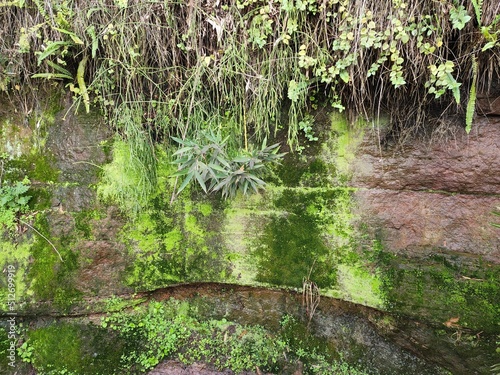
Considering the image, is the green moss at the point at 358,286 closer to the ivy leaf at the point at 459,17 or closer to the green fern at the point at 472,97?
the green fern at the point at 472,97

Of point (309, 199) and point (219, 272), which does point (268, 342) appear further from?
point (309, 199)

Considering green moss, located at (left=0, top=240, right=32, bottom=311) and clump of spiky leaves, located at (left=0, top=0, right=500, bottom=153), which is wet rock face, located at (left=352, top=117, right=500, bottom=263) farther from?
green moss, located at (left=0, top=240, right=32, bottom=311)

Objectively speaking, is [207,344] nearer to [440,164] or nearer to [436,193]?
[436,193]

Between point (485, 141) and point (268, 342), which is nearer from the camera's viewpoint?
point (485, 141)

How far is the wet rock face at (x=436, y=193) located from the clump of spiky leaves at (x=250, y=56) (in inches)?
11.4

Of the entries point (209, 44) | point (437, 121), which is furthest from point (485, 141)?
point (209, 44)

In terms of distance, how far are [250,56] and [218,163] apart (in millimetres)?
882

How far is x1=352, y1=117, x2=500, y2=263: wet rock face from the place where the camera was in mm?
2744

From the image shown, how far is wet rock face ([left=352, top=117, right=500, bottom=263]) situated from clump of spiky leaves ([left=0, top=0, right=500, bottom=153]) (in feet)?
0.95

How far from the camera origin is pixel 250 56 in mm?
2766

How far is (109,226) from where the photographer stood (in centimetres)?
322

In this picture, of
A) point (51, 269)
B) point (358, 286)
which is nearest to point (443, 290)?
point (358, 286)

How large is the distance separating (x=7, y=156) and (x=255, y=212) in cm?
234

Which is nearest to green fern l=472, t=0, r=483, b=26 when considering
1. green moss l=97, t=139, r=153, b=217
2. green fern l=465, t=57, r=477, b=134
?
green fern l=465, t=57, r=477, b=134
